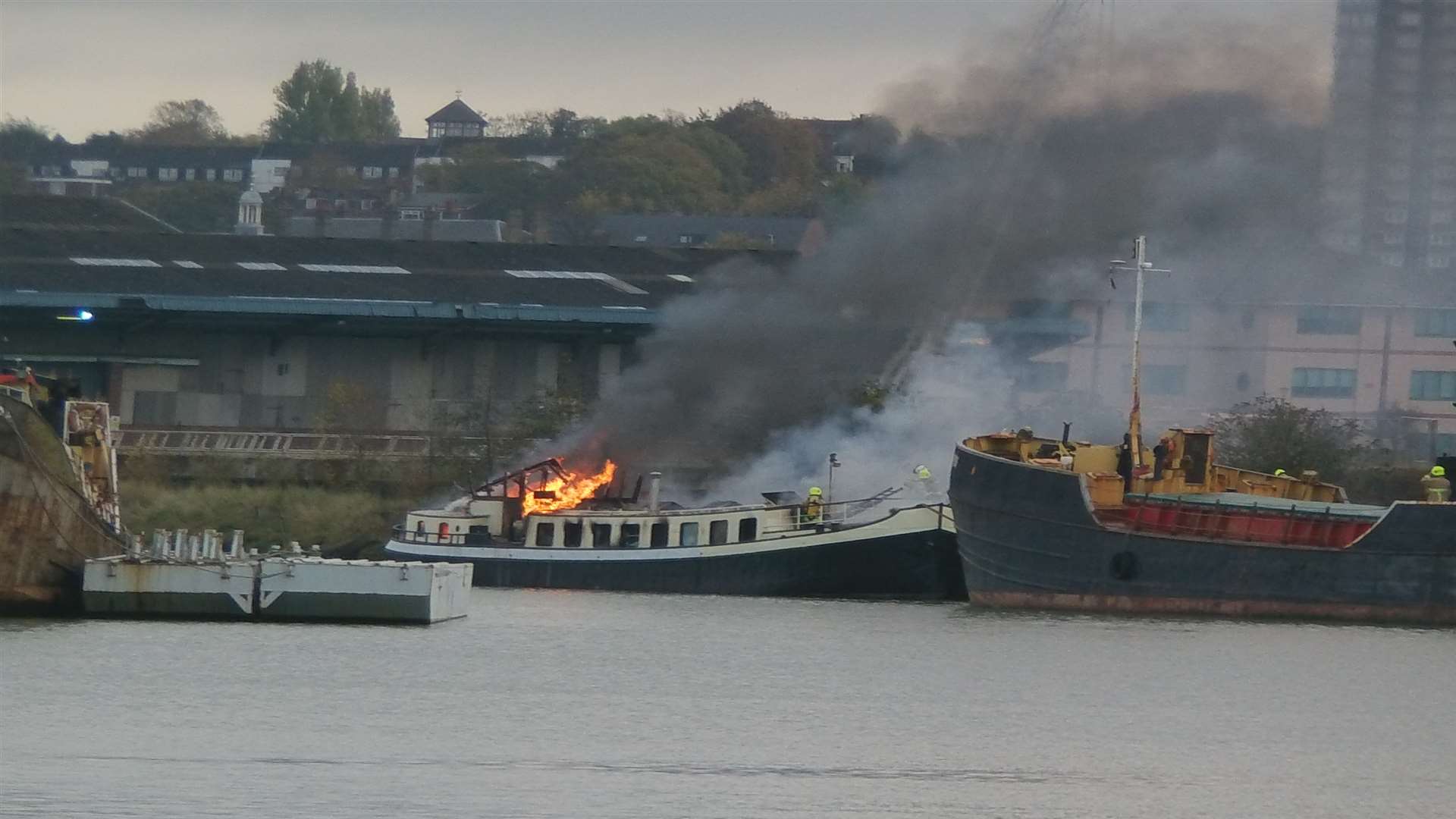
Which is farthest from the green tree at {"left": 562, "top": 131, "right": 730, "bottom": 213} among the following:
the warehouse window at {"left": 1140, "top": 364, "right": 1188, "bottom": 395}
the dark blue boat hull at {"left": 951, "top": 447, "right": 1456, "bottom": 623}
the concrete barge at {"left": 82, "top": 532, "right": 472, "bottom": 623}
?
the concrete barge at {"left": 82, "top": 532, "right": 472, "bottom": 623}

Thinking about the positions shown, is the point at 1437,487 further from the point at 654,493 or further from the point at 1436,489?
the point at 654,493

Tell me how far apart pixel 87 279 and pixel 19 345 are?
6.67 m

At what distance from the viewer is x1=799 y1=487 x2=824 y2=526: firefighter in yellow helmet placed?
66500mm

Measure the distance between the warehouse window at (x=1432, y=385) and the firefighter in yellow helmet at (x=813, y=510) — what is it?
90.8ft

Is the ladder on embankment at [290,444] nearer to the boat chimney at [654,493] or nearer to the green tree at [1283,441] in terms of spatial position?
the boat chimney at [654,493]

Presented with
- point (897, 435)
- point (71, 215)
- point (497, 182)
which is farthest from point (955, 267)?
point (497, 182)

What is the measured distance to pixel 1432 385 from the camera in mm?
86375

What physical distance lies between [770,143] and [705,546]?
116 metres

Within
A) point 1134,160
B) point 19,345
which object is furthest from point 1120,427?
point 19,345

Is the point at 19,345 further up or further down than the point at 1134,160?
further down

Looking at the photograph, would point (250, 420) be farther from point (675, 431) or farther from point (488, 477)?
point (675, 431)

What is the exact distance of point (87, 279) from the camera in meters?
100

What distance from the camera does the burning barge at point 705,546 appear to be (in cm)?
6619

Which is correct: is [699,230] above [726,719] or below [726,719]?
above
